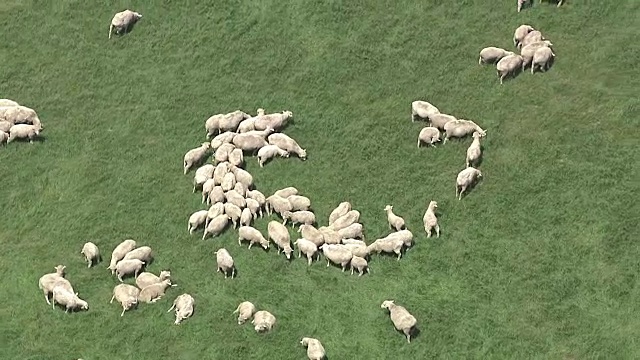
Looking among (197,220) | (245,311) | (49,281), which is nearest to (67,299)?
(49,281)

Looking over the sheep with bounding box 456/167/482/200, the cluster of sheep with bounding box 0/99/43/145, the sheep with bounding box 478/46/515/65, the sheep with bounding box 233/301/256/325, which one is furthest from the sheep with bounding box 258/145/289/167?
the cluster of sheep with bounding box 0/99/43/145

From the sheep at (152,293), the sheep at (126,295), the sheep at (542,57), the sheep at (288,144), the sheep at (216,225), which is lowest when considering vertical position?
the sheep at (126,295)

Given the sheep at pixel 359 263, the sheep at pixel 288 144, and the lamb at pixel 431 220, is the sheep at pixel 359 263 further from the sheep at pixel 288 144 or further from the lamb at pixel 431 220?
the sheep at pixel 288 144

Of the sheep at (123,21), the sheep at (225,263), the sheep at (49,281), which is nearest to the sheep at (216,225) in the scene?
the sheep at (225,263)

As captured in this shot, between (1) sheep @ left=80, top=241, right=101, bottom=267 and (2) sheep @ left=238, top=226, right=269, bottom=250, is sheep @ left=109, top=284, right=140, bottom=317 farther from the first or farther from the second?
(2) sheep @ left=238, top=226, right=269, bottom=250

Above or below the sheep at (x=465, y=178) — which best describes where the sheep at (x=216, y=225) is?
below

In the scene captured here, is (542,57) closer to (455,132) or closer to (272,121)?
(455,132)
